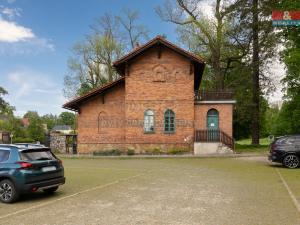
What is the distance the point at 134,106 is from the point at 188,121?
14.3 feet

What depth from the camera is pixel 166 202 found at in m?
9.96

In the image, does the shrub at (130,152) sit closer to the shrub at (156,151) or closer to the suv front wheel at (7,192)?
the shrub at (156,151)

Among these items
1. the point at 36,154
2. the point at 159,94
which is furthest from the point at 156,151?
the point at 36,154

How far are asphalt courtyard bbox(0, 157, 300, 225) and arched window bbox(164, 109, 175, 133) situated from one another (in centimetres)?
1437

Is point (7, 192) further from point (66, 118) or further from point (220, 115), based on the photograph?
point (66, 118)

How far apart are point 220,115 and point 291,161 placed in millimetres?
11349

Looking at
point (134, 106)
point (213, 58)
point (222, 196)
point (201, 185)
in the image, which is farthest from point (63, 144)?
point (222, 196)

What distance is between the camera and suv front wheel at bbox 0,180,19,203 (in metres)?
10.1

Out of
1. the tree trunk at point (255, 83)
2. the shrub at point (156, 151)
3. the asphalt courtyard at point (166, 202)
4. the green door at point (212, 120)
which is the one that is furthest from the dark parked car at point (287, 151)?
the tree trunk at point (255, 83)

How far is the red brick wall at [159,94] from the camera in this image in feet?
96.3

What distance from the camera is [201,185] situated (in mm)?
12914

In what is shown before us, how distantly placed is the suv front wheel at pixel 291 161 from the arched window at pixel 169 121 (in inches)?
475

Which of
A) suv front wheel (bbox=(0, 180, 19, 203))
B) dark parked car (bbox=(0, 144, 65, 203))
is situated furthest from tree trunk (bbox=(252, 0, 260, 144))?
suv front wheel (bbox=(0, 180, 19, 203))

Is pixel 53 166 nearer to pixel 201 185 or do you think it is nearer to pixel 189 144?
pixel 201 185
